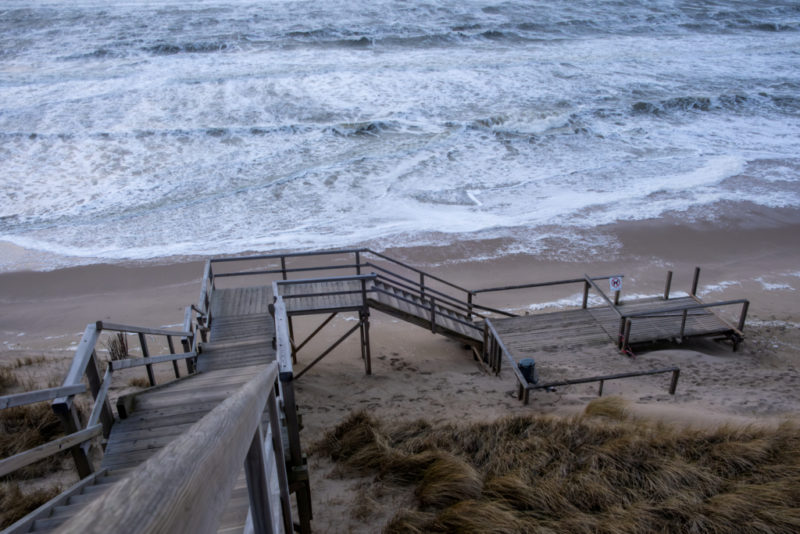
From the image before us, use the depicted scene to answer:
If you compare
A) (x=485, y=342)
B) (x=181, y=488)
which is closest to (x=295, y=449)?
(x=181, y=488)

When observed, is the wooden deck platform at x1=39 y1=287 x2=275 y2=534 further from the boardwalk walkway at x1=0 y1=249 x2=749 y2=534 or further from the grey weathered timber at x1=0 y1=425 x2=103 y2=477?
the grey weathered timber at x1=0 y1=425 x2=103 y2=477

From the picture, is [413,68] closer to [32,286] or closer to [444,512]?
[32,286]

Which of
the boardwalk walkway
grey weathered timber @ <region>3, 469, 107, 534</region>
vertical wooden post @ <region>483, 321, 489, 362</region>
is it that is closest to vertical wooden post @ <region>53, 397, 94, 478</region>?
the boardwalk walkway

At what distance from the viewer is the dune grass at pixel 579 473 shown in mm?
4793

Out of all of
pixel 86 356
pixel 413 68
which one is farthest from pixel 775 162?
pixel 86 356

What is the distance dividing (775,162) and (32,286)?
1094 inches

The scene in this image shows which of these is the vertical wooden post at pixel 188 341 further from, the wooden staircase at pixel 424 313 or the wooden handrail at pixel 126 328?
the wooden staircase at pixel 424 313

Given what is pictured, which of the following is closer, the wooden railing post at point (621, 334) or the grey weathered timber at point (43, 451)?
the grey weathered timber at point (43, 451)

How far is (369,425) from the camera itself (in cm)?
760

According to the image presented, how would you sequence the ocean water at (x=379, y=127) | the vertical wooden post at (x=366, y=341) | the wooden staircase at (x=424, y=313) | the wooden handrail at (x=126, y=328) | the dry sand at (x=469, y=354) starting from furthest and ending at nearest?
the ocean water at (x=379, y=127)
the wooden staircase at (x=424, y=313)
the vertical wooden post at (x=366, y=341)
the dry sand at (x=469, y=354)
the wooden handrail at (x=126, y=328)

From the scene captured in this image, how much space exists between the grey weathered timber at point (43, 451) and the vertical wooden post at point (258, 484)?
134 cm

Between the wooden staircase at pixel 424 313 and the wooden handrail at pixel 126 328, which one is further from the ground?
the wooden handrail at pixel 126 328

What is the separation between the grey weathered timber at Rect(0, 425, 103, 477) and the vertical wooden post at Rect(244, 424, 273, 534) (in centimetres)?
134

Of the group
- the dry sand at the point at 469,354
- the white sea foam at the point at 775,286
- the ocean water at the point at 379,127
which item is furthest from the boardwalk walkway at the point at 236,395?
the ocean water at the point at 379,127
